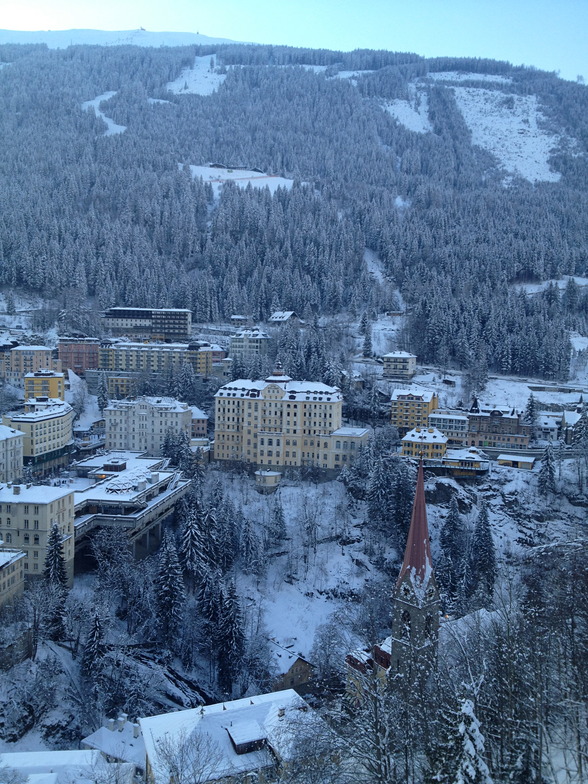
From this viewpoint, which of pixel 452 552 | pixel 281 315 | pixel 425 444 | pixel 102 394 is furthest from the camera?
pixel 281 315

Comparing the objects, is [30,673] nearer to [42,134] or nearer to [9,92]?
[42,134]

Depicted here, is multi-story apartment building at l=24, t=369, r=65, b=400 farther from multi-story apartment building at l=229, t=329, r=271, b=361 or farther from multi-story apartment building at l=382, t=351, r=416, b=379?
multi-story apartment building at l=382, t=351, r=416, b=379

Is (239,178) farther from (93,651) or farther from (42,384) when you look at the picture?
(93,651)

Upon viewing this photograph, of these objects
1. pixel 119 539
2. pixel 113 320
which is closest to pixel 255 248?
pixel 113 320

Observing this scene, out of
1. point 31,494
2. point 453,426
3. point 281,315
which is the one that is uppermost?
point 281,315

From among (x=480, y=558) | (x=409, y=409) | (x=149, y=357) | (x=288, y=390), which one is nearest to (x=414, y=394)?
(x=409, y=409)

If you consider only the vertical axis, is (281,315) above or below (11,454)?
above

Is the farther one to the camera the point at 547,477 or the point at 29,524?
the point at 547,477
